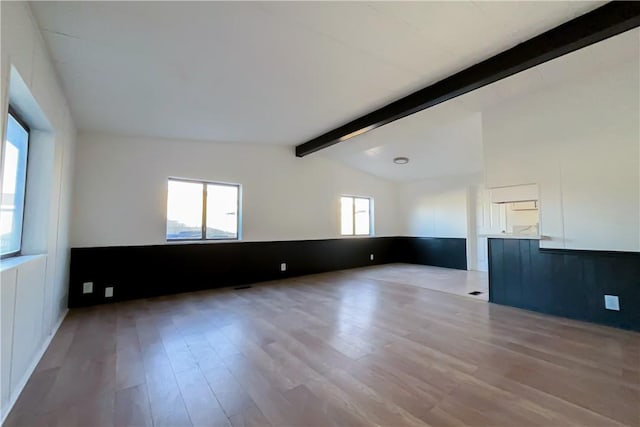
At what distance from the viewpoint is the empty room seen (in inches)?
66.0

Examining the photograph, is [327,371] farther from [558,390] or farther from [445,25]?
[445,25]

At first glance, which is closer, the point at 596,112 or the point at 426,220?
the point at 596,112

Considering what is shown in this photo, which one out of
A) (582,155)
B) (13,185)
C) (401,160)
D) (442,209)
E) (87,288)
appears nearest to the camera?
(13,185)

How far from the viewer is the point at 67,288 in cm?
345

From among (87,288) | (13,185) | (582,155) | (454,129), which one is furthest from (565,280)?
(87,288)

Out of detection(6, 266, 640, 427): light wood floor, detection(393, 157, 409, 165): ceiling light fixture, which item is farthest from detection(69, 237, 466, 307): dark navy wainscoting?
detection(393, 157, 409, 165): ceiling light fixture

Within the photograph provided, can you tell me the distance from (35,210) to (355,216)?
5.71 meters

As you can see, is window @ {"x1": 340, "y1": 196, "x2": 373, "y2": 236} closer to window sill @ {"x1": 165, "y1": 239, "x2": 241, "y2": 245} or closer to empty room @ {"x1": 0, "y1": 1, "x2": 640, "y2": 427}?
empty room @ {"x1": 0, "y1": 1, "x2": 640, "y2": 427}

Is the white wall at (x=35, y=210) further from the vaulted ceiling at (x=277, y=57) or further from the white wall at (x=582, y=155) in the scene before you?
the white wall at (x=582, y=155)

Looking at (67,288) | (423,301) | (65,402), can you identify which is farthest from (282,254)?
(65,402)

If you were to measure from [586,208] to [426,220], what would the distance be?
425 cm

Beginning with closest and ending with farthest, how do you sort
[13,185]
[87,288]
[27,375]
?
[27,375] → [13,185] → [87,288]

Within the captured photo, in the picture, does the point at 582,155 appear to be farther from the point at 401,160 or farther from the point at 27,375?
the point at 27,375

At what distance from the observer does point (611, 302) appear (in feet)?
9.19
